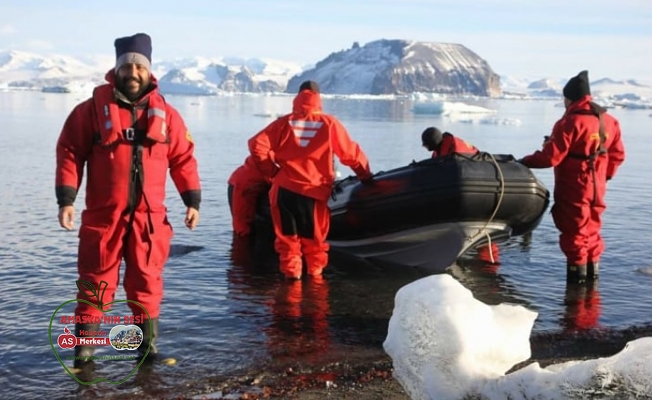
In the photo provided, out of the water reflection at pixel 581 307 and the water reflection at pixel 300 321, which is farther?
the water reflection at pixel 581 307

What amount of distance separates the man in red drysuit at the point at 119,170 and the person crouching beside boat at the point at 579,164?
314 centimetres

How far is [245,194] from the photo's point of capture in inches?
294

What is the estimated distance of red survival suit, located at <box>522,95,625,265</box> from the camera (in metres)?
5.41

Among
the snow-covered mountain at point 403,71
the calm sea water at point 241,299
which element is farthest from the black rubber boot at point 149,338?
the snow-covered mountain at point 403,71

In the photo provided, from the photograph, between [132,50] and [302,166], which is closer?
[132,50]

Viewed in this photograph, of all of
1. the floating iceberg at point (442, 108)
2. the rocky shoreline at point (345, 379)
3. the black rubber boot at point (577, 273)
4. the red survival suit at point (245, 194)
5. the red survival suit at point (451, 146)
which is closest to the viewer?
the rocky shoreline at point (345, 379)

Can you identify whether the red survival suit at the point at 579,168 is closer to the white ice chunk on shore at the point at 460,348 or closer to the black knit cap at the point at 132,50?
the white ice chunk on shore at the point at 460,348

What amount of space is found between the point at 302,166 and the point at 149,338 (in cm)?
206

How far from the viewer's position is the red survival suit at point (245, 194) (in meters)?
7.41

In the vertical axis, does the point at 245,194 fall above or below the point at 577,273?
above

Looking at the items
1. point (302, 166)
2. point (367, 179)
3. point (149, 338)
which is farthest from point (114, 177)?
point (367, 179)

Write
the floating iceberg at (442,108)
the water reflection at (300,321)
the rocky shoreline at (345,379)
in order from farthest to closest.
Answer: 1. the floating iceberg at (442,108)
2. the water reflection at (300,321)
3. the rocky shoreline at (345,379)

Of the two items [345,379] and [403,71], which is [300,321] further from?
[403,71]

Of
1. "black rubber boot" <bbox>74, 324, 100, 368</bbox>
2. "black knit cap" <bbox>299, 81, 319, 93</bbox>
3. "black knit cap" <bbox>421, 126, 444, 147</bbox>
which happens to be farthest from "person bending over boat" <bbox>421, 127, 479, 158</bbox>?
"black rubber boot" <bbox>74, 324, 100, 368</bbox>
